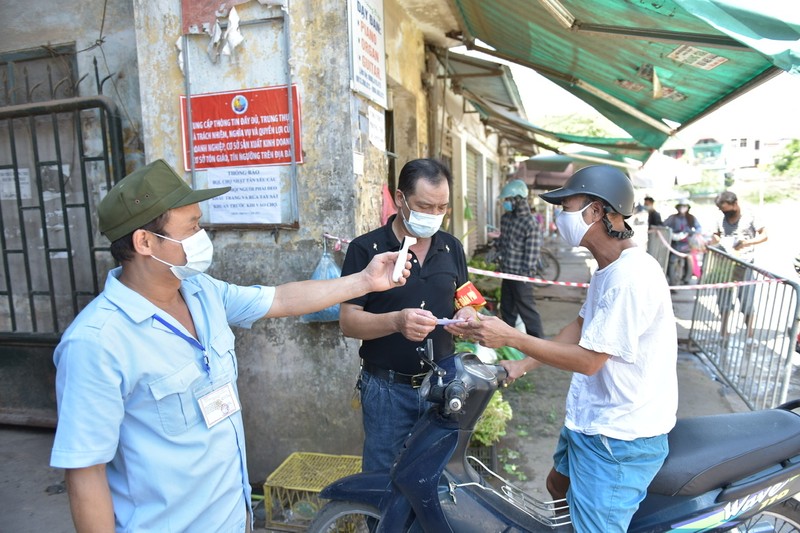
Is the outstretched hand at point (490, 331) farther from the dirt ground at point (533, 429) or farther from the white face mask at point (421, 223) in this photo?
the dirt ground at point (533, 429)

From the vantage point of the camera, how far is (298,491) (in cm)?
302

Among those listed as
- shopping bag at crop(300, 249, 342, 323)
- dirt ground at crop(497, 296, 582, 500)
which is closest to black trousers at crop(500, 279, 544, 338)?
dirt ground at crop(497, 296, 582, 500)

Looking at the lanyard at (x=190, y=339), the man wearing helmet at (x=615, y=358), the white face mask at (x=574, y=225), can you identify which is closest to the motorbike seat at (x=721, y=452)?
the man wearing helmet at (x=615, y=358)

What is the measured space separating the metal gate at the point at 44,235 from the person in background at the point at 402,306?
103 inches

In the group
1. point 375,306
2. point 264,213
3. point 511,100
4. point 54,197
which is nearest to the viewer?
point 375,306

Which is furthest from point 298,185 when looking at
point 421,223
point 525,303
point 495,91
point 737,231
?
point 495,91

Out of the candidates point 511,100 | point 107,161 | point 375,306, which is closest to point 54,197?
point 107,161

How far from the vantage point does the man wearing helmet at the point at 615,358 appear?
69.7 inches

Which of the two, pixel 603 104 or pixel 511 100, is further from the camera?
pixel 511 100

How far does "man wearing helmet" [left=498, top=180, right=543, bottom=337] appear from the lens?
20.3 feet

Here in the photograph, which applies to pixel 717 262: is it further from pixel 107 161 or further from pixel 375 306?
pixel 107 161

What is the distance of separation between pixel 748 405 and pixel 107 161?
218 inches

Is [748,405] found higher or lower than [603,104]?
lower

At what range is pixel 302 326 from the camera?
3.33 metres
